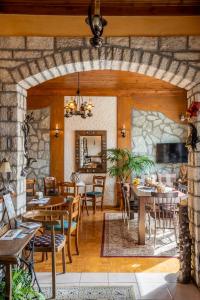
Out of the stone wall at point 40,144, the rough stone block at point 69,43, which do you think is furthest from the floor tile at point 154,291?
the stone wall at point 40,144

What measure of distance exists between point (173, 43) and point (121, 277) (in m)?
2.81

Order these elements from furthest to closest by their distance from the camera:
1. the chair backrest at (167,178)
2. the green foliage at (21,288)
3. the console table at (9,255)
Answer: the chair backrest at (167,178), the green foliage at (21,288), the console table at (9,255)

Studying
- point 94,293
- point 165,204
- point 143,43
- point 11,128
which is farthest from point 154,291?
point 143,43

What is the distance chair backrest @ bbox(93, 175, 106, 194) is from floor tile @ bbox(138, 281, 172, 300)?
4.54m

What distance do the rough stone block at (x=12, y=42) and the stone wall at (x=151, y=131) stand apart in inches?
214

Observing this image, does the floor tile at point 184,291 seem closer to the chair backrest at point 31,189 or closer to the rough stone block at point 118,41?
the rough stone block at point 118,41

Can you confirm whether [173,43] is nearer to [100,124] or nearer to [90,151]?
[100,124]

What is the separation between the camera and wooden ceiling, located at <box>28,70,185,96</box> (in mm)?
7180

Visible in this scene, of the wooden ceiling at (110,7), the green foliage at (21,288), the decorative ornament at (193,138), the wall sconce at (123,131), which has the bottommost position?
the green foliage at (21,288)

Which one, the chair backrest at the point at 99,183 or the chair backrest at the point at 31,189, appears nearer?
the chair backrest at the point at 31,189

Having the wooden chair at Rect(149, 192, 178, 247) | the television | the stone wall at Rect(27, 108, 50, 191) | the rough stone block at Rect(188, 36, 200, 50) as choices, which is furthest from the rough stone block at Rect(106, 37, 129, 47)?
the television

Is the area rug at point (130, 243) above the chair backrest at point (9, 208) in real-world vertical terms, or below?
below

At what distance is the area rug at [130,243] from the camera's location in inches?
186

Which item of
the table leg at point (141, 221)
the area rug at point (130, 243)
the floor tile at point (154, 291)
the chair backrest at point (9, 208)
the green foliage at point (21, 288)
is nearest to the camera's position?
the green foliage at point (21, 288)
